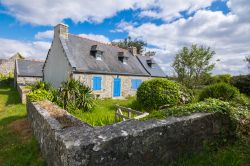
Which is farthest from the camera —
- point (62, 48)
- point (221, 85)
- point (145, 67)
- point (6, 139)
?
point (145, 67)

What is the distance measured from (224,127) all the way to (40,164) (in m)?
4.41

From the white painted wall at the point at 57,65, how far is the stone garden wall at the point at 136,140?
1485 centimetres

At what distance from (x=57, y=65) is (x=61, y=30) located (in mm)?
3344

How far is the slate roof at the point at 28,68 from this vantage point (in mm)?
29947

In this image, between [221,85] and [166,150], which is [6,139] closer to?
[166,150]

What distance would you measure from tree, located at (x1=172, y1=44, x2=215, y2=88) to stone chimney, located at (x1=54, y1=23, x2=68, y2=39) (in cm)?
1227

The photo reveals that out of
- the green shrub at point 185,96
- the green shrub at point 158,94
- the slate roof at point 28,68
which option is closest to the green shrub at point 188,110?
the green shrub at point 158,94

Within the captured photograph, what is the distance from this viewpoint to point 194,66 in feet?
70.6

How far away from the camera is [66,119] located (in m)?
4.97

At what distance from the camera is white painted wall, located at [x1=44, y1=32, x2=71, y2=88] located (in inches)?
705

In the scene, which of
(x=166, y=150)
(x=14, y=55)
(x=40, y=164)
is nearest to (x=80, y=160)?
(x=166, y=150)

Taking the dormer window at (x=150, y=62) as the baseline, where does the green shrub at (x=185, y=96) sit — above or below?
below

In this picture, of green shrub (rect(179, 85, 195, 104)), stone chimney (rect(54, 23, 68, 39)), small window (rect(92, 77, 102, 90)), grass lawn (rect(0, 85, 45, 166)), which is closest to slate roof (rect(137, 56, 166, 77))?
small window (rect(92, 77, 102, 90))

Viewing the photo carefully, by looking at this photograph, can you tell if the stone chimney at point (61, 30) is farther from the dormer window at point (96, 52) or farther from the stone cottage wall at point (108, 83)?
the stone cottage wall at point (108, 83)
